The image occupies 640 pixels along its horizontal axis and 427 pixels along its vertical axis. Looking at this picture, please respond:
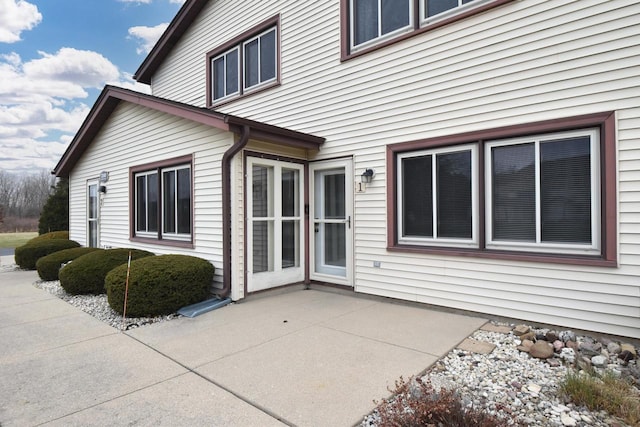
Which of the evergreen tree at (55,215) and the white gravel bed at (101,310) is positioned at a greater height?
the evergreen tree at (55,215)

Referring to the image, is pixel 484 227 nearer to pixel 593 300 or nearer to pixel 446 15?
pixel 593 300

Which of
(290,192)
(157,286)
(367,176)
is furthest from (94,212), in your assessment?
(367,176)

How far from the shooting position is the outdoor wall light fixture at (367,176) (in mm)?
5801

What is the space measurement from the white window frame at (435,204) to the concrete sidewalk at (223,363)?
3.29 feet

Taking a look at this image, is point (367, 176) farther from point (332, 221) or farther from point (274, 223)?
point (274, 223)

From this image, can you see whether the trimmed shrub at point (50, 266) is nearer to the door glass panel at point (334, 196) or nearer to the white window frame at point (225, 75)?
the white window frame at point (225, 75)

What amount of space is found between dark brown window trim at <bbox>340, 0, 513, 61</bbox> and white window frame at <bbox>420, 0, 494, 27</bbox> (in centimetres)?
6

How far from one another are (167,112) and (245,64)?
2.61m

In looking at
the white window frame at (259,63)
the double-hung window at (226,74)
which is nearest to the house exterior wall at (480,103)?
the white window frame at (259,63)

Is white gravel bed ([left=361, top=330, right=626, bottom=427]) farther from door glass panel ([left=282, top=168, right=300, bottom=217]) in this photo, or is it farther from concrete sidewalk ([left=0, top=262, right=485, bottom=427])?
door glass panel ([left=282, top=168, right=300, bottom=217])

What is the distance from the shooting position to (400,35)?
5586 mm

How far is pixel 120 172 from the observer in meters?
9.08

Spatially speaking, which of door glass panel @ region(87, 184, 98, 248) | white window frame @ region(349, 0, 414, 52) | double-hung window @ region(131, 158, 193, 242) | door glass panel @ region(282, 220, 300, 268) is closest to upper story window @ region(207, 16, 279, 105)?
white window frame @ region(349, 0, 414, 52)

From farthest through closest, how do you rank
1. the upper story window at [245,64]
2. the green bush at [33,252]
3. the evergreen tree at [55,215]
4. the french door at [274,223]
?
the evergreen tree at [55,215], the green bush at [33,252], the upper story window at [245,64], the french door at [274,223]
